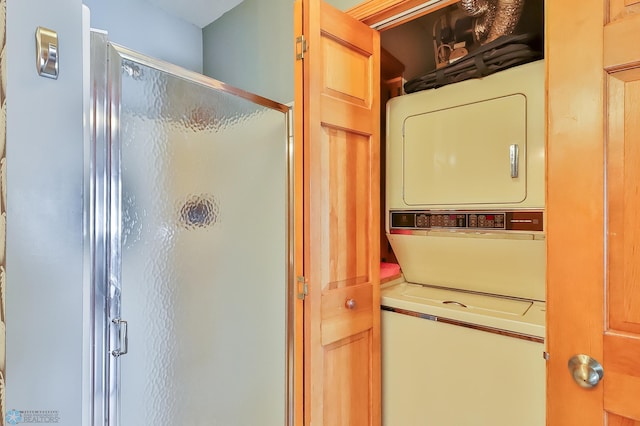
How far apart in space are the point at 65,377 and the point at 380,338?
1274 millimetres

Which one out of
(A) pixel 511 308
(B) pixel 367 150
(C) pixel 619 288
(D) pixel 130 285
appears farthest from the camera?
(B) pixel 367 150

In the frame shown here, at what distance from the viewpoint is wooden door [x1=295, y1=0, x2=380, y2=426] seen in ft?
4.16

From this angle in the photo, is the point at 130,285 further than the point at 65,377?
Yes

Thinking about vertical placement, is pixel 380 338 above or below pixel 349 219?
below

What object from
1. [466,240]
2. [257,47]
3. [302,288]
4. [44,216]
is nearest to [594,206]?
[466,240]

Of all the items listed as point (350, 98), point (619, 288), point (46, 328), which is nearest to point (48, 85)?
point (46, 328)

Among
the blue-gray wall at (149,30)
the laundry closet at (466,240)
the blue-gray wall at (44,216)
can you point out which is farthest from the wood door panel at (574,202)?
the blue-gray wall at (149,30)

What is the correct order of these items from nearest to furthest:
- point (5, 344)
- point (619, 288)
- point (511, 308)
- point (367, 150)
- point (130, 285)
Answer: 1. point (5, 344)
2. point (619, 288)
3. point (130, 285)
4. point (511, 308)
5. point (367, 150)

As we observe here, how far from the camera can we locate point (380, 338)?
1.65m

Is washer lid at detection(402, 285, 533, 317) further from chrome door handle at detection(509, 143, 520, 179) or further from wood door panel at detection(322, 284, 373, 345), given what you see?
chrome door handle at detection(509, 143, 520, 179)

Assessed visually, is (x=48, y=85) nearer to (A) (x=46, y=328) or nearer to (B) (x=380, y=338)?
(A) (x=46, y=328)

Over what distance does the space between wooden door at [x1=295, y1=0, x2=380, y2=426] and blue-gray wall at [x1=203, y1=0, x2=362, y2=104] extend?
1.33 ft

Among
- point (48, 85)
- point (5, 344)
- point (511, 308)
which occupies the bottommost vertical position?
point (511, 308)

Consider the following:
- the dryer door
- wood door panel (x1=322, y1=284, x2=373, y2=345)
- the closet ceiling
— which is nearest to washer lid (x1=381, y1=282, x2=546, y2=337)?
wood door panel (x1=322, y1=284, x2=373, y2=345)
